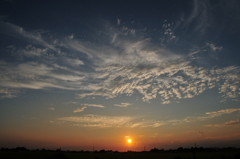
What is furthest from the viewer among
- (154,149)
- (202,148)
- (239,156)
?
(154,149)

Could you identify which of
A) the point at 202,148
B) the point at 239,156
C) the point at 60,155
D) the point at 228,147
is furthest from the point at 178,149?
the point at 60,155

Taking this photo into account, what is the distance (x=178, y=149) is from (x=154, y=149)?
27609mm

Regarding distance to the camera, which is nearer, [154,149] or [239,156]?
[239,156]

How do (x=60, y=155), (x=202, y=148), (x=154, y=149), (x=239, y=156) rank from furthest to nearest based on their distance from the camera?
1. (x=154, y=149)
2. (x=202, y=148)
3. (x=239, y=156)
4. (x=60, y=155)

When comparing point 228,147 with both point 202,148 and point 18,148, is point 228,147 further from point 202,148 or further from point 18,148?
point 18,148

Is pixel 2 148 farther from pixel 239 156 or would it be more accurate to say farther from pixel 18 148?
pixel 239 156

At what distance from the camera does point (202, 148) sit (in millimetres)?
152000

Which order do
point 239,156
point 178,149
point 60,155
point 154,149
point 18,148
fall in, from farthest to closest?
point 18,148 → point 154,149 → point 178,149 → point 239,156 → point 60,155

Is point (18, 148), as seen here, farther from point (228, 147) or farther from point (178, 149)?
point (228, 147)

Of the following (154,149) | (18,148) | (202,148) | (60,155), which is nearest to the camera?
(60,155)

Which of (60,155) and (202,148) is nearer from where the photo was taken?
(60,155)

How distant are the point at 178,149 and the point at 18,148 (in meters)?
187

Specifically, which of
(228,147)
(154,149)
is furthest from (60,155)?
(228,147)

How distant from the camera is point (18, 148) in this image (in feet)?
655
